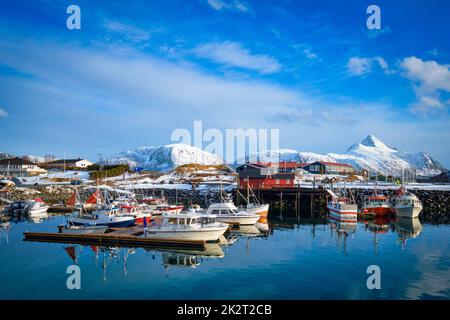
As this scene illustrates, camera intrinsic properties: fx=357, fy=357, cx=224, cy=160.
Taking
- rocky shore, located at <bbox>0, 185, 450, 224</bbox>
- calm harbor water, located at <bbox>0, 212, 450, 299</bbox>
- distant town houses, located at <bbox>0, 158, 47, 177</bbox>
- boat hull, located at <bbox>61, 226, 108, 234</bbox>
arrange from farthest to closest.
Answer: distant town houses, located at <bbox>0, 158, 47, 177</bbox> < rocky shore, located at <bbox>0, 185, 450, 224</bbox> < boat hull, located at <bbox>61, 226, 108, 234</bbox> < calm harbor water, located at <bbox>0, 212, 450, 299</bbox>

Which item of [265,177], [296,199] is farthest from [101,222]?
[265,177]

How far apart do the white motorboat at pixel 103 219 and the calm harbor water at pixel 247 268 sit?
15.7ft

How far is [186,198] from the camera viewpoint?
7700 centimetres

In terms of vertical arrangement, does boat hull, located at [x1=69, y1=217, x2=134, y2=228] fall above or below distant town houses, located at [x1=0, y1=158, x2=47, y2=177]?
below

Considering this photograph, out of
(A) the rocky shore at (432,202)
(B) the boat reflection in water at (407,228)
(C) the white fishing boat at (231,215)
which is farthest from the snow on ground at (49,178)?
(B) the boat reflection in water at (407,228)

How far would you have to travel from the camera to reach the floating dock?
3113 centimetres

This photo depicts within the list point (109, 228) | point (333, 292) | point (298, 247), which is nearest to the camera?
Answer: point (333, 292)

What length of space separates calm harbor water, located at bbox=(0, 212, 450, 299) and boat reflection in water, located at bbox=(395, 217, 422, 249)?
408mm

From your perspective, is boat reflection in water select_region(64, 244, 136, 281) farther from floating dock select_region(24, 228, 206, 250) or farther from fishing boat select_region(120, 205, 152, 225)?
fishing boat select_region(120, 205, 152, 225)

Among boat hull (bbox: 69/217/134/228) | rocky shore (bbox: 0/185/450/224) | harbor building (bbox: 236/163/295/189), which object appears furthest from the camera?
harbor building (bbox: 236/163/295/189)

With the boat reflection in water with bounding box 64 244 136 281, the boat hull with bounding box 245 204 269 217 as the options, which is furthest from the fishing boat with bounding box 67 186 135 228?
the boat hull with bounding box 245 204 269 217
